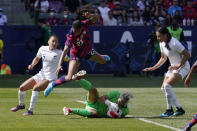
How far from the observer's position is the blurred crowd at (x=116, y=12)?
95.4 feet

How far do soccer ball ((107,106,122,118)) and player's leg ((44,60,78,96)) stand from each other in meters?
1.14

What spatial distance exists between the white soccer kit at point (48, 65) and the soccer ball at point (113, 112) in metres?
1.77

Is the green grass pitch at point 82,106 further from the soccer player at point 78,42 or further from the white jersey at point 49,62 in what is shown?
the soccer player at point 78,42

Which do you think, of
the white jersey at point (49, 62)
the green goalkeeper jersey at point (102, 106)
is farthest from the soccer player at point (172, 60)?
the white jersey at point (49, 62)

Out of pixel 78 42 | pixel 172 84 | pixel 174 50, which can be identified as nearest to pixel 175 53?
pixel 174 50

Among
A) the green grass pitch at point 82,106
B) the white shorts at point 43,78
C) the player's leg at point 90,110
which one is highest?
the white shorts at point 43,78

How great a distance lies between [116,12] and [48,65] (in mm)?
16489

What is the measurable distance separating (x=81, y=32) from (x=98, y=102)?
2136 millimetres

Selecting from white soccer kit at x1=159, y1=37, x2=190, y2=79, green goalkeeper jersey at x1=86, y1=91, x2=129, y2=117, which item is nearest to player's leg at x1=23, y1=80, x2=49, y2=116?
green goalkeeper jersey at x1=86, y1=91, x2=129, y2=117

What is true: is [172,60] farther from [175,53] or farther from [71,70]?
[71,70]

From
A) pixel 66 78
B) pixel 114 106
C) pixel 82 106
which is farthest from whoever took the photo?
pixel 82 106

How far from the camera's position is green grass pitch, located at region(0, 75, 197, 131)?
11391 millimetres

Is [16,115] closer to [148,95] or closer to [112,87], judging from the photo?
[148,95]

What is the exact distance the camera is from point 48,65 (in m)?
13.8
